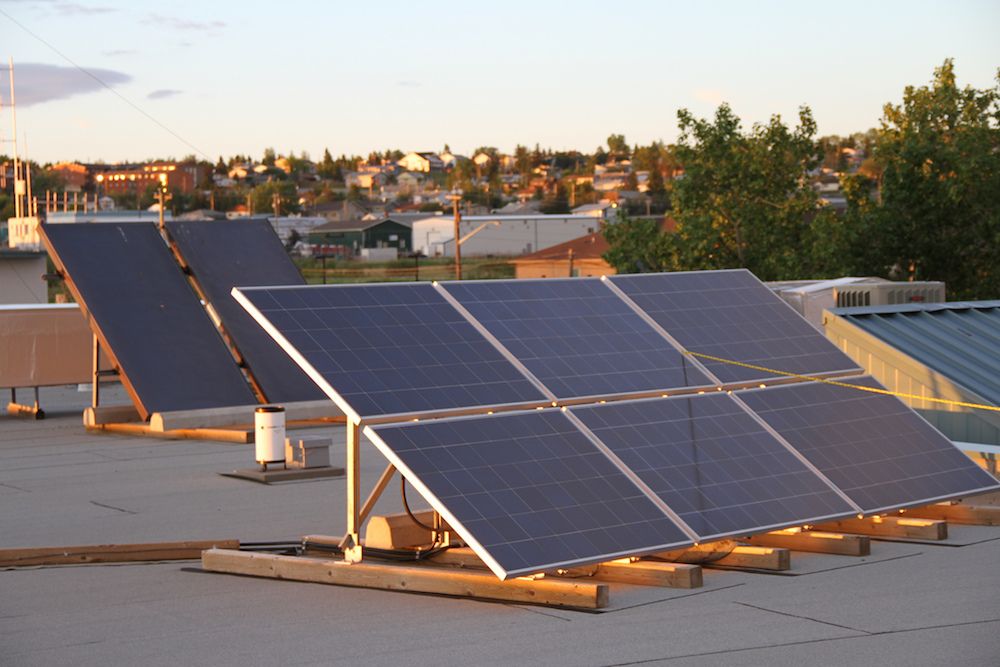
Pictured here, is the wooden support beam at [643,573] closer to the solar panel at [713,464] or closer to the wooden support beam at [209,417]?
the solar panel at [713,464]

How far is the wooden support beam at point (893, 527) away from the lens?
39.0 feet

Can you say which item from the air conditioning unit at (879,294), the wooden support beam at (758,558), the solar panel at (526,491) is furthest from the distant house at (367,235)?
the solar panel at (526,491)

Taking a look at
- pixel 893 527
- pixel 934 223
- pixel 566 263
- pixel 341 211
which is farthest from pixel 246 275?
pixel 341 211

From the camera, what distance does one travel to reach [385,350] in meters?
10.7

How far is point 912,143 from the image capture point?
47719mm

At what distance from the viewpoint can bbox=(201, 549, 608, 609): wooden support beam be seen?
372 inches

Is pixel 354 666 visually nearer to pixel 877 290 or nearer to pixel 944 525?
pixel 944 525

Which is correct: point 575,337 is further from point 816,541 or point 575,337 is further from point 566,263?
point 566,263

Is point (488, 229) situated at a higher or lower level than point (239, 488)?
higher

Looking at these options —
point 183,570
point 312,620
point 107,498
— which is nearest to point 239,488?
point 107,498

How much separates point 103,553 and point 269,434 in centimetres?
511

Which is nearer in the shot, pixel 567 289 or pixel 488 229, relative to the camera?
pixel 567 289

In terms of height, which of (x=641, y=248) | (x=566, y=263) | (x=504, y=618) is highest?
(x=641, y=248)

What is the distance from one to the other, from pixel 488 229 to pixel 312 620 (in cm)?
9479
